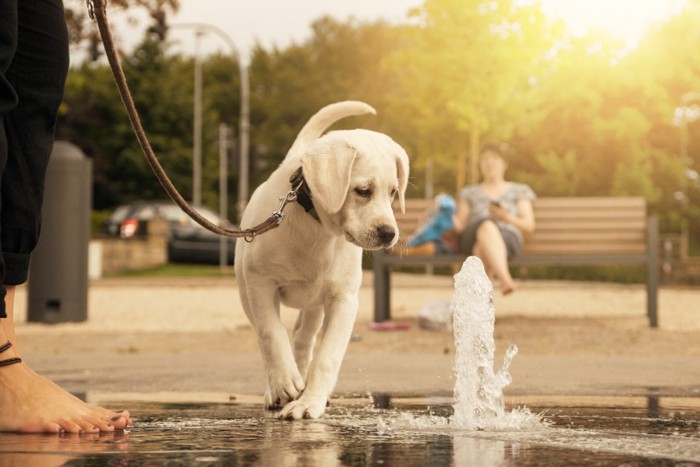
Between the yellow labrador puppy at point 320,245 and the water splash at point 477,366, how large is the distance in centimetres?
50

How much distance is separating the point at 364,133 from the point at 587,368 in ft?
10.5

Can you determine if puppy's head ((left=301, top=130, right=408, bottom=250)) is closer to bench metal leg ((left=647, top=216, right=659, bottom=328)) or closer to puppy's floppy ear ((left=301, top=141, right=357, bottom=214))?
puppy's floppy ear ((left=301, top=141, right=357, bottom=214))

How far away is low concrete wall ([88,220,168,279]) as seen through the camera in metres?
29.4

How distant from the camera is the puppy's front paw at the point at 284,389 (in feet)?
15.3

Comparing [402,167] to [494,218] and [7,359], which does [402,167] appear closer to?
[7,359]

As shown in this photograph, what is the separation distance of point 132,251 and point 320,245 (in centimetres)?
2684

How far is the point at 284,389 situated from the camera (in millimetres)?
4652

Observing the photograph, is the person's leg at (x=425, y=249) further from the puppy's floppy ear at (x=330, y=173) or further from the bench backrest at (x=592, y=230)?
the puppy's floppy ear at (x=330, y=173)

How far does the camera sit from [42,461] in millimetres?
3172

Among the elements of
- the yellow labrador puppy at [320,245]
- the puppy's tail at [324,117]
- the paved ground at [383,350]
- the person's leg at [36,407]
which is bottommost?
the paved ground at [383,350]

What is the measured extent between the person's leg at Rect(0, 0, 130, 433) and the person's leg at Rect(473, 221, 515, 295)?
298 inches

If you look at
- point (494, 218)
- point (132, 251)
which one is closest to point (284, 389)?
point (494, 218)

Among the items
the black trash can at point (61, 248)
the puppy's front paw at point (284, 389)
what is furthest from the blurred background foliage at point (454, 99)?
the puppy's front paw at point (284, 389)

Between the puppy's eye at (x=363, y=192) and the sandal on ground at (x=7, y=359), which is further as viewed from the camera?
the puppy's eye at (x=363, y=192)
